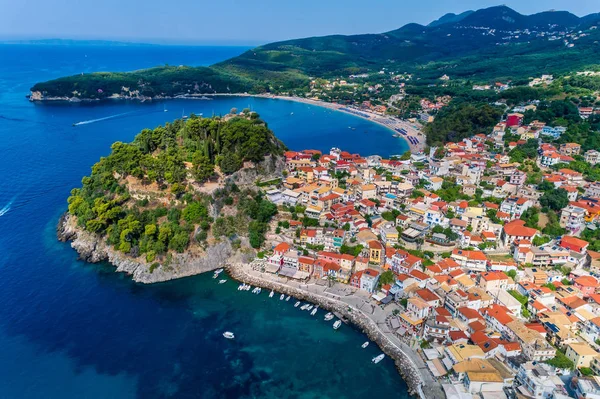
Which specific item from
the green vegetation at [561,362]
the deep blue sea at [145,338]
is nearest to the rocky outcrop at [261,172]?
the deep blue sea at [145,338]

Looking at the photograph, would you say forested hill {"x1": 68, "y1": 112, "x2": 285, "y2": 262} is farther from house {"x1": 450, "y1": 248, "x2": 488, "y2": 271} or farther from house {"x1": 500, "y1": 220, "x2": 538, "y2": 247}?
house {"x1": 500, "y1": 220, "x2": 538, "y2": 247}

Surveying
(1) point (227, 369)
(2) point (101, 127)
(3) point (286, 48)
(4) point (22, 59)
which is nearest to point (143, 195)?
(1) point (227, 369)

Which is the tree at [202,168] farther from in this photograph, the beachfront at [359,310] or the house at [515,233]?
the house at [515,233]

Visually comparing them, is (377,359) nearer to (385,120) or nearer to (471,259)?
(471,259)

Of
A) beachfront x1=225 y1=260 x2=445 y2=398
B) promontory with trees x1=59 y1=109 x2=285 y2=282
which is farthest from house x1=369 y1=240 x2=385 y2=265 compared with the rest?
promontory with trees x1=59 y1=109 x2=285 y2=282

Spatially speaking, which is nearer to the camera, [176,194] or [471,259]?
[471,259]

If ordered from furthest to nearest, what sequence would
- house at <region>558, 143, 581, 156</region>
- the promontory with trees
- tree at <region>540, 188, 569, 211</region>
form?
house at <region>558, 143, 581, 156</region> < tree at <region>540, 188, 569, 211</region> < the promontory with trees

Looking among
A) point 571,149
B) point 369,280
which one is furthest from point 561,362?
point 571,149
